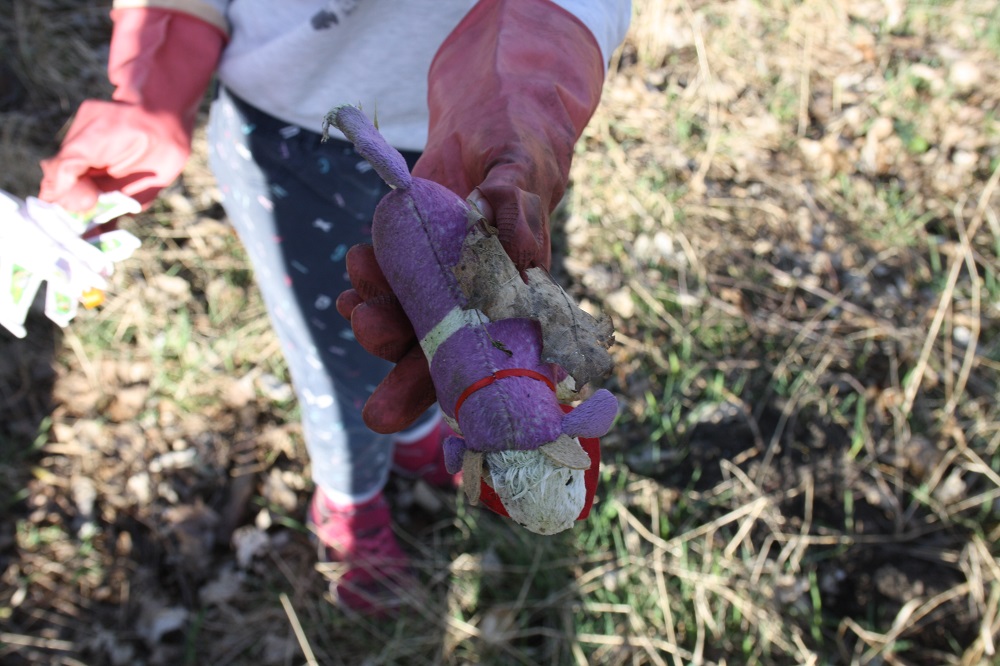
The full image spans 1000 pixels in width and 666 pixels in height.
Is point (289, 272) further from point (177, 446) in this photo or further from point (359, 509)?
point (177, 446)

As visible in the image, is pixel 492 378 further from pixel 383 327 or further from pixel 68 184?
pixel 68 184

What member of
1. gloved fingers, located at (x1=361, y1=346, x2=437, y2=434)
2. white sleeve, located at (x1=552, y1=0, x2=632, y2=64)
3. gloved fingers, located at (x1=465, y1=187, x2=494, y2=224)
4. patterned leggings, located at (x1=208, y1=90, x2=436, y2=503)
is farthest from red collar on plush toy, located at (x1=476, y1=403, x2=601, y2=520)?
patterned leggings, located at (x1=208, y1=90, x2=436, y2=503)

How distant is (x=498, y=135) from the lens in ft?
3.42

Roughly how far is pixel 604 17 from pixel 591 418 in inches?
26.9

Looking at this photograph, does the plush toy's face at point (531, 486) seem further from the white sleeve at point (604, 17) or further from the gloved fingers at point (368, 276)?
the white sleeve at point (604, 17)

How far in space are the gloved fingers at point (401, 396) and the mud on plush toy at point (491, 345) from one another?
68 millimetres

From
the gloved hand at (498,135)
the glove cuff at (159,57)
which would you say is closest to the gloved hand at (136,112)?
the glove cuff at (159,57)

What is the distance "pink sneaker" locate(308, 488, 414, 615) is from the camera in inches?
81.7

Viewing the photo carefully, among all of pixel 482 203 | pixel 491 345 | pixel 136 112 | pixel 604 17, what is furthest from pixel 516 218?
pixel 136 112

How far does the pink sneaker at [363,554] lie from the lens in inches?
81.7

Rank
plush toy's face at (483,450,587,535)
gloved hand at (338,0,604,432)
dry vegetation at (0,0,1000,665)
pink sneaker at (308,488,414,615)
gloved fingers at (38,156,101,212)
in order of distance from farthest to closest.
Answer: pink sneaker at (308,488,414,615) < dry vegetation at (0,0,1000,665) < gloved fingers at (38,156,101,212) < gloved hand at (338,0,604,432) < plush toy's face at (483,450,587,535)

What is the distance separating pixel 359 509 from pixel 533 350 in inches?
50.0

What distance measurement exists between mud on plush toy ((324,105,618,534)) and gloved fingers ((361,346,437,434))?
7cm

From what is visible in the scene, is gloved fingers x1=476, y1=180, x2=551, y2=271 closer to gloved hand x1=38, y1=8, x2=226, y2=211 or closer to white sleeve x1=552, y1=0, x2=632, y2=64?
white sleeve x1=552, y1=0, x2=632, y2=64
